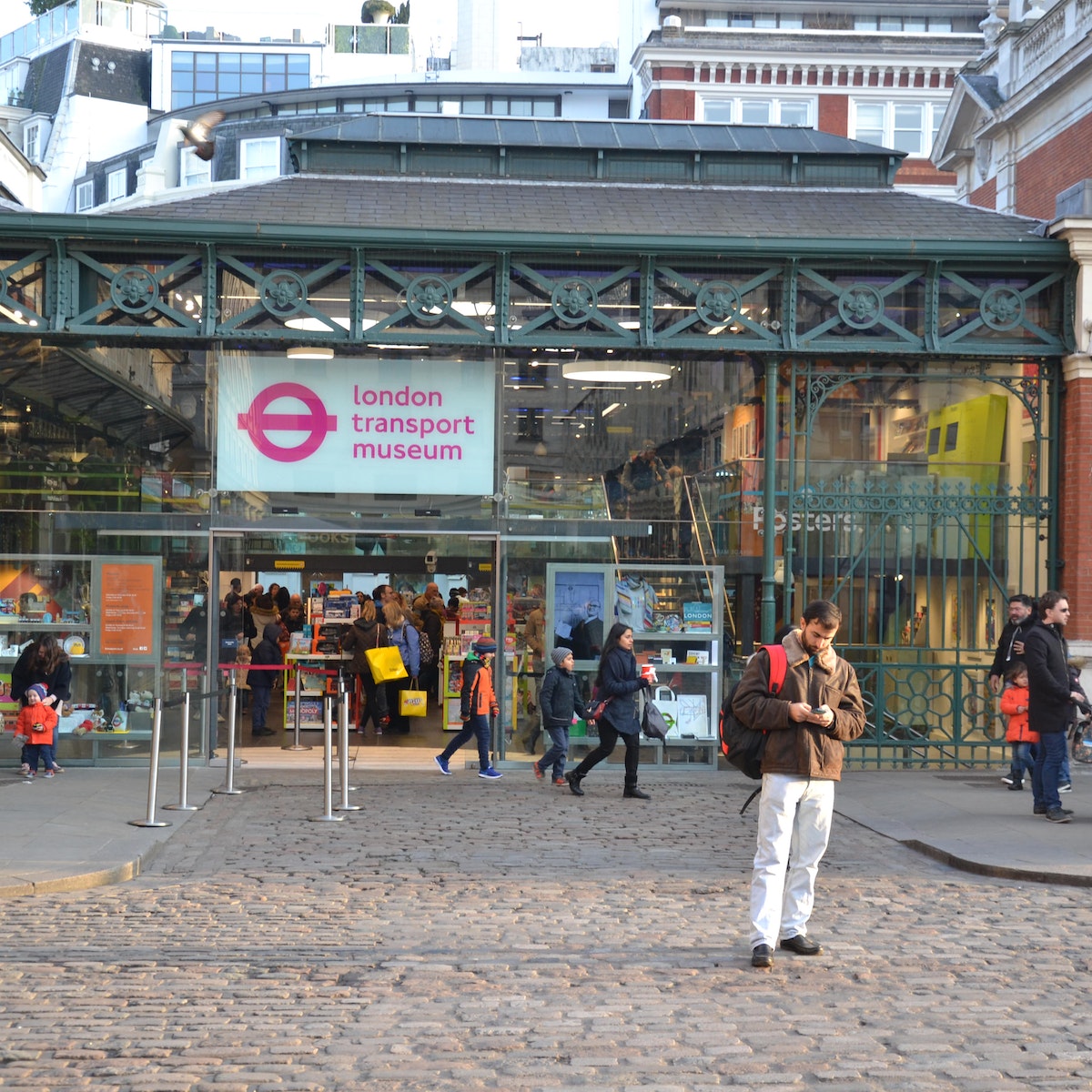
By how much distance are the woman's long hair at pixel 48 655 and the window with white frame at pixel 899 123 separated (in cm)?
4697

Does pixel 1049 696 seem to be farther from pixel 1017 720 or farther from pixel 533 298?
pixel 533 298

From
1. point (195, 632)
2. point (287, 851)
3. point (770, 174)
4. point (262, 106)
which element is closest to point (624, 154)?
point (770, 174)

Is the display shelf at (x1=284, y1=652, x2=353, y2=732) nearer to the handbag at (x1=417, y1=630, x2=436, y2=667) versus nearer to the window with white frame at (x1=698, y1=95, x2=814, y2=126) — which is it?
the handbag at (x1=417, y1=630, x2=436, y2=667)

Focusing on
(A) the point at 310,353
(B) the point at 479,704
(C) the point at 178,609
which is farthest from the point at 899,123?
(B) the point at 479,704

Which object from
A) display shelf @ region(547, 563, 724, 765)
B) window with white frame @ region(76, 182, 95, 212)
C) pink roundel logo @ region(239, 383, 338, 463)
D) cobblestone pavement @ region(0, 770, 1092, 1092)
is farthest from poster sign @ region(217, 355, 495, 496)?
window with white frame @ region(76, 182, 95, 212)

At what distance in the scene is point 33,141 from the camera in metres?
73.0

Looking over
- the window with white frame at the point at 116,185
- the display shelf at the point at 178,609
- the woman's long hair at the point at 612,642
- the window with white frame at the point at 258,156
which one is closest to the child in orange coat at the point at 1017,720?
the woman's long hair at the point at 612,642

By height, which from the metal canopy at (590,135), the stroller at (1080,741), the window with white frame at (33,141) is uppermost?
the window with white frame at (33,141)

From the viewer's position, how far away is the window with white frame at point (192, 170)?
211 feet

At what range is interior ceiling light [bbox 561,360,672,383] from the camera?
16250 millimetres

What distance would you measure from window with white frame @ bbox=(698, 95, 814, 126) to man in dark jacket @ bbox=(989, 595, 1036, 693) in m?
42.4

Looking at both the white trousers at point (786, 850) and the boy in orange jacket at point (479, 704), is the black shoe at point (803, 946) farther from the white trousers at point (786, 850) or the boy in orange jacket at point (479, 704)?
the boy in orange jacket at point (479, 704)

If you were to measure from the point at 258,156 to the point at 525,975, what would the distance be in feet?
200

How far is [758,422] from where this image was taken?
53.4 ft
